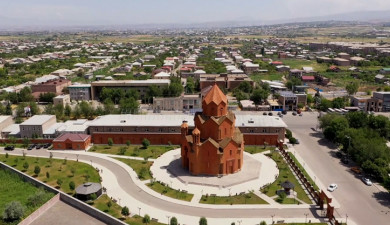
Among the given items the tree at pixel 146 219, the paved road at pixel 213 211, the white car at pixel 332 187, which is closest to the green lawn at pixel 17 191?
the paved road at pixel 213 211

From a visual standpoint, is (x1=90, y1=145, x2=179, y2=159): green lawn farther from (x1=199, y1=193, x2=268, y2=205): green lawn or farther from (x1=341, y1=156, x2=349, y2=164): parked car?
(x1=341, y1=156, x2=349, y2=164): parked car

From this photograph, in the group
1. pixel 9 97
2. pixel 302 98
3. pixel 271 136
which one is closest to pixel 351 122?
pixel 271 136

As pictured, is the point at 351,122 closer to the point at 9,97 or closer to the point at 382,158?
the point at 382,158

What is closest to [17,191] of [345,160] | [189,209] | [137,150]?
[137,150]

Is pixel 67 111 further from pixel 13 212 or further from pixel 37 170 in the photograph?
pixel 13 212

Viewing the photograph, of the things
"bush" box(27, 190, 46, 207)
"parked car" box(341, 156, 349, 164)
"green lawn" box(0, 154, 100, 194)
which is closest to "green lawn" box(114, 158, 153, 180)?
"green lawn" box(0, 154, 100, 194)

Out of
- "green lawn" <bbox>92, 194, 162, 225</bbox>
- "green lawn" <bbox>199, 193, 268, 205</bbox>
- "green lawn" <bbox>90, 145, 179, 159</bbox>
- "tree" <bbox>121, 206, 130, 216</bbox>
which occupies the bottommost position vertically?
"green lawn" <bbox>199, 193, 268, 205</bbox>
